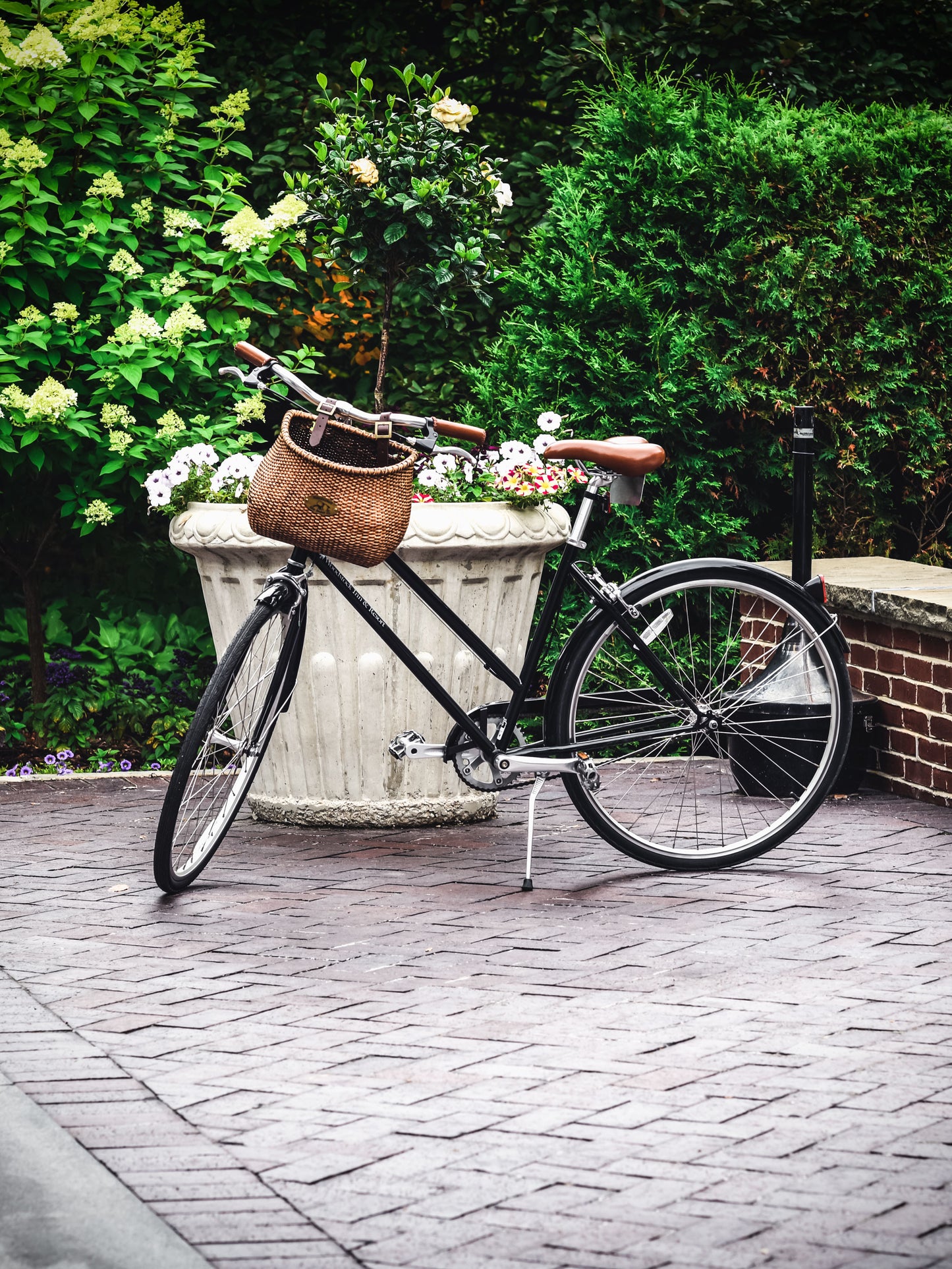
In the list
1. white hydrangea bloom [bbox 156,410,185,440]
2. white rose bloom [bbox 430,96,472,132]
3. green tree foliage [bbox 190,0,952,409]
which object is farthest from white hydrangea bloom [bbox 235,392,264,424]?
white rose bloom [bbox 430,96,472,132]

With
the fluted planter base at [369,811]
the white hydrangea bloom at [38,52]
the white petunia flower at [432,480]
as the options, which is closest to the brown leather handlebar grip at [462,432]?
the white petunia flower at [432,480]

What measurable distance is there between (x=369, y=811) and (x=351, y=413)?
148cm

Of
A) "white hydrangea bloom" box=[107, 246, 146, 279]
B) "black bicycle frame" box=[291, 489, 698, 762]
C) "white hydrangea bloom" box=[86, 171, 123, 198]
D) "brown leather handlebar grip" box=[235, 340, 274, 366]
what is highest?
"white hydrangea bloom" box=[86, 171, 123, 198]

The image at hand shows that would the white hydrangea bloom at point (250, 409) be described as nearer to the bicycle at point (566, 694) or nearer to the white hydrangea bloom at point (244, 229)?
the white hydrangea bloom at point (244, 229)

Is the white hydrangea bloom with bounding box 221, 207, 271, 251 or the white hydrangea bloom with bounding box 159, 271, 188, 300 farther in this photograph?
the white hydrangea bloom with bounding box 159, 271, 188, 300

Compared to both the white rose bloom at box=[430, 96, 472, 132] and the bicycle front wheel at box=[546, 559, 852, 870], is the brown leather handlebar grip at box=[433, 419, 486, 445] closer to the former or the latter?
the bicycle front wheel at box=[546, 559, 852, 870]

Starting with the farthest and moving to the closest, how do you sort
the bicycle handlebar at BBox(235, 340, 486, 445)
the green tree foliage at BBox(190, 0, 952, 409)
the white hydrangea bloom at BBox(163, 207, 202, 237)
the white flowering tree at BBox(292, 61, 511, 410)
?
the green tree foliage at BBox(190, 0, 952, 409), the white hydrangea bloom at BBox(163, 207, 202, 237), the white flowering tree at BBox(292, 61, 511, 410), the bicycle handlebar at BBox(235, 340, 486, 445)

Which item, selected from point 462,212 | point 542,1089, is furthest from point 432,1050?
point 462,212

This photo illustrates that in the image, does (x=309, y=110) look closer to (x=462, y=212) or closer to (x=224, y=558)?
(x=462, y=212)

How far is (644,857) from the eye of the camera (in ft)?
15.7

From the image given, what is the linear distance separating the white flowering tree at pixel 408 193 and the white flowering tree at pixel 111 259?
293mm

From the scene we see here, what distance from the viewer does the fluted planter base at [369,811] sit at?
527cm

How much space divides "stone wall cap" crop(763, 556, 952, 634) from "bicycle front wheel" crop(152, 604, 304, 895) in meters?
2.13

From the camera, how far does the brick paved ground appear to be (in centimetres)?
259
